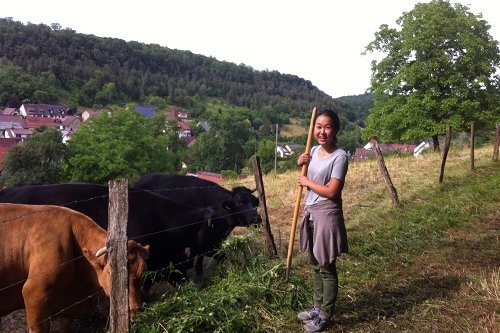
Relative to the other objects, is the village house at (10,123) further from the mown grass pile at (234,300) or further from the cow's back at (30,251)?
the cow's back at (30,251)

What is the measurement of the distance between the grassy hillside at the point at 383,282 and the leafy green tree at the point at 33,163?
32523mm

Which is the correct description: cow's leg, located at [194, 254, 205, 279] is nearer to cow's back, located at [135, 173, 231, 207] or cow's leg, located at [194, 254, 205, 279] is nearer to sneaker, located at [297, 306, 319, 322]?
cow's back, located at [135, 173, 231, 207]

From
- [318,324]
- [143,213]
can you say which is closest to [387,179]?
[143,213]

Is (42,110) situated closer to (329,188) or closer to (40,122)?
(40,122)

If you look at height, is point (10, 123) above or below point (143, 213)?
below

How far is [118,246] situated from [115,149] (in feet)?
150

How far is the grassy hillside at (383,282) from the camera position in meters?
4.27

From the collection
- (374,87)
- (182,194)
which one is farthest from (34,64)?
(182,194)

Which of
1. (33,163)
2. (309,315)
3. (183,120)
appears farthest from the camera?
(183,120)

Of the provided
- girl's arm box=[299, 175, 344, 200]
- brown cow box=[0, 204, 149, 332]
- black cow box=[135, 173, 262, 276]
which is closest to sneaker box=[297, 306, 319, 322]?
girl's arm box=[299, 175, 344, 200]

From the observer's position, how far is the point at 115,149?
1844 inches

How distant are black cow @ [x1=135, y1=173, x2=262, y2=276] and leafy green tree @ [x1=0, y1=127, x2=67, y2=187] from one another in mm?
29445

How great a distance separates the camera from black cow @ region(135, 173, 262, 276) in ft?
21.5

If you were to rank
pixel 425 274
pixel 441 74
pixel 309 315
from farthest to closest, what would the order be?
pixel 441 74 → pixel 425 274 → pixel 309 315
